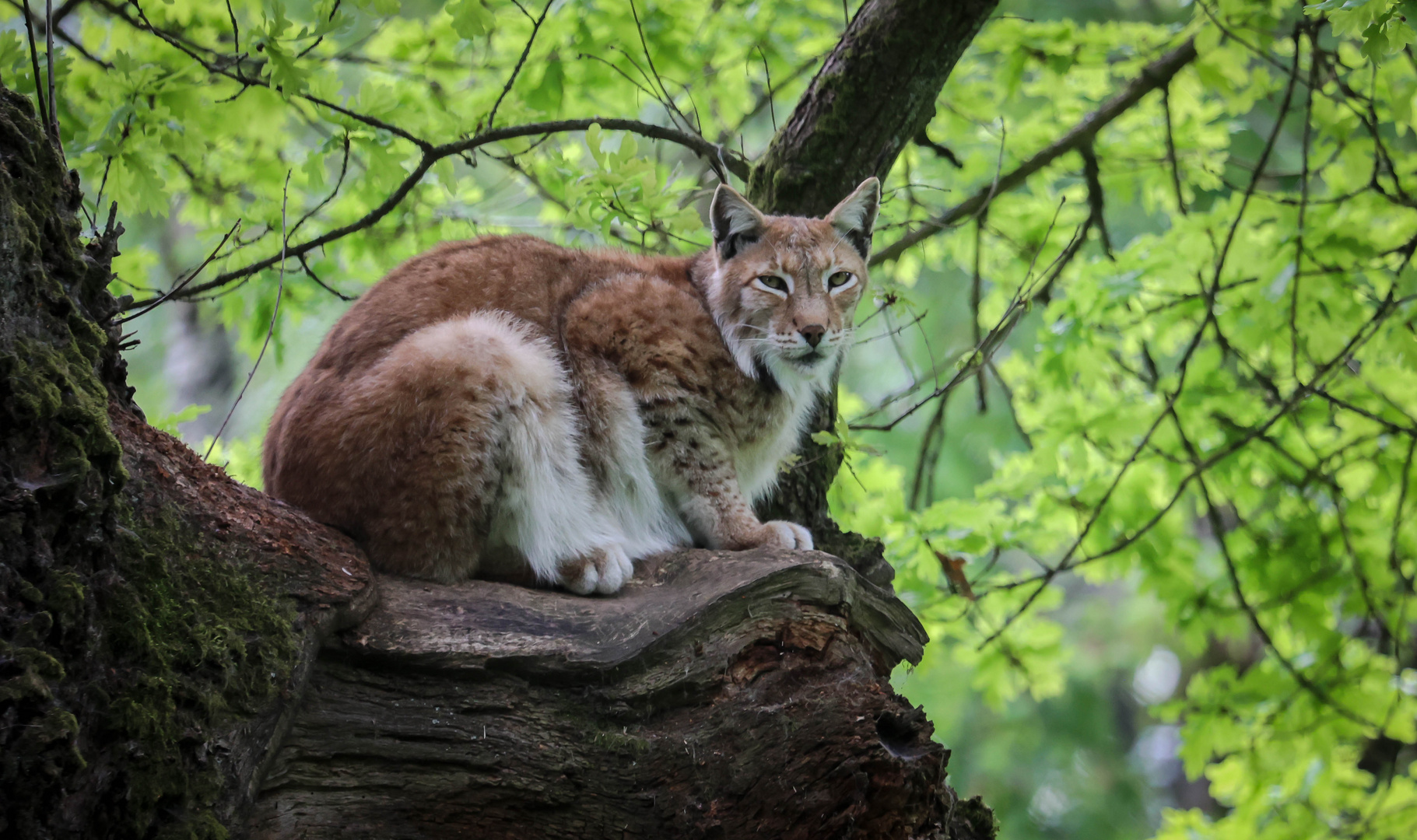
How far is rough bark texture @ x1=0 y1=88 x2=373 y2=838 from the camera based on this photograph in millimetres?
2094

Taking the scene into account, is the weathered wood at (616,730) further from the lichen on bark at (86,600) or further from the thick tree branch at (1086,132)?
the thick tree branch at (1086,132)

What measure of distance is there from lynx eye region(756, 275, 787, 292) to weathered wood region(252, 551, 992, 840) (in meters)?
1.68

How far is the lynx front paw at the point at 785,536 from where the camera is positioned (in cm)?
393

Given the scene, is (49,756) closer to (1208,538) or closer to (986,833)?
(986,833)

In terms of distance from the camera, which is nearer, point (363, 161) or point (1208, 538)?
point (363, 161)

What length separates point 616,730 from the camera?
2.75 metres

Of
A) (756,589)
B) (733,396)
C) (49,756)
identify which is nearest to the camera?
(49,756)

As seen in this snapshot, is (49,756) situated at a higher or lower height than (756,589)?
lower

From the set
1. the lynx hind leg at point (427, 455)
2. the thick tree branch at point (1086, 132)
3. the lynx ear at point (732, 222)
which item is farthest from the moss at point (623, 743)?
the thick tree branch at point (1086, 132)

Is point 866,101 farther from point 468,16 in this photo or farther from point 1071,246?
point 468,16

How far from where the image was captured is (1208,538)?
13.9 m

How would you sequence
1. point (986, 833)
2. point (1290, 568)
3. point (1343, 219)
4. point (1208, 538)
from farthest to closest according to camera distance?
point (1208, 538), point (1290, 568), point (1343, 219), point (986, 833)

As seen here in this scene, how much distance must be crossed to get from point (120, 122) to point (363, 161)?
1.16m

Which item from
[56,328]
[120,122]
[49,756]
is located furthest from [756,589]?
[120,122]
